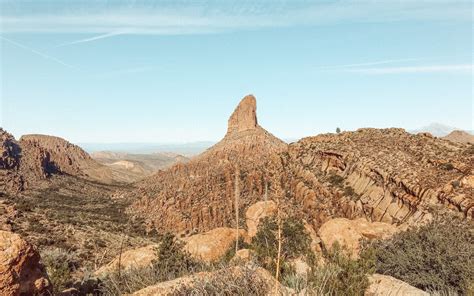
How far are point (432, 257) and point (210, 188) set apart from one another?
176 ft

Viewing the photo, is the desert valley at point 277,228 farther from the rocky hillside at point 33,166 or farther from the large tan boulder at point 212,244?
the rocky hillside at point 33,166

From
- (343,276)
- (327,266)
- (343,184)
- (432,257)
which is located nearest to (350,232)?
(432,257)

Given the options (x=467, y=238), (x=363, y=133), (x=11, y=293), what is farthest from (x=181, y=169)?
(x=11, y=293)

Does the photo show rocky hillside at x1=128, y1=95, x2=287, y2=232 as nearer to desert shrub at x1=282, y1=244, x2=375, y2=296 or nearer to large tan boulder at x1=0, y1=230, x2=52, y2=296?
desert shrub at x1=282, y1=244, x2=375, y2=296

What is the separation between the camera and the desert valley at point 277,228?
778cm

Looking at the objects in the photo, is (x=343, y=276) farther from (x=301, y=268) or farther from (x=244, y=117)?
(x=244, y=117)

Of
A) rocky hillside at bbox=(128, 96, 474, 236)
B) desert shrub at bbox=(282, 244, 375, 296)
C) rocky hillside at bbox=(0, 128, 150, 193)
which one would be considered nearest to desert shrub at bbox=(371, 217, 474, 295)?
desert shrub at bbox=(282, 244, 375, 296)

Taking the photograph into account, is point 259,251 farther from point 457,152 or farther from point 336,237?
point 457,152

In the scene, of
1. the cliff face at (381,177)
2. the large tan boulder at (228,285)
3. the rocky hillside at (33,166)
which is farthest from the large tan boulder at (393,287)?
the rocky hillside at (33,166)

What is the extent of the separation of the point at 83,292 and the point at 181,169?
83885mm

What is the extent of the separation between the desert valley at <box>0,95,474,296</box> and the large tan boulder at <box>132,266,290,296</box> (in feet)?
0.12

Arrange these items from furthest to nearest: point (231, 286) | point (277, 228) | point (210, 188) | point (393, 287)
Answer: point (210, 188)
point (277, 228)
point (393, 287)
point (231, 286)

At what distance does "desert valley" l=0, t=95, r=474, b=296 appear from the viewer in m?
7.78

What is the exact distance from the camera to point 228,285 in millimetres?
6039
